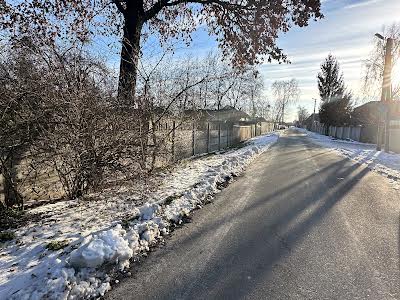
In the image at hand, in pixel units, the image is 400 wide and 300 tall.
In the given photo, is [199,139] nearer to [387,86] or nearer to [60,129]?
[60,129]

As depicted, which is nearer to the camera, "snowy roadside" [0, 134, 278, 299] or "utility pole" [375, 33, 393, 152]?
"snowy roadside" [0, 134, 278, 299]

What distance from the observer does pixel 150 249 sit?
429 centimetres

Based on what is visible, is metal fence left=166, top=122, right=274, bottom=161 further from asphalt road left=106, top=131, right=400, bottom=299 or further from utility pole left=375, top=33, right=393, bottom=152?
utility pole left=375, top=33, right=393, bottom=152

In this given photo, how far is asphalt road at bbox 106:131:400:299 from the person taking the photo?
3297 millimetres

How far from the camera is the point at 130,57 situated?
8.76 metres

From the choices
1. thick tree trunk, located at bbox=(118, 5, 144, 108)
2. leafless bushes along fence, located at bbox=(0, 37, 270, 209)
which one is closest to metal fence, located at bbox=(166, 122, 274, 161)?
thick tree trunk, located at bbox=(118, 5, 144, 108)

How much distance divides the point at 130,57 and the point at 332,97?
45748mm

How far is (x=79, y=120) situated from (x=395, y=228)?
19.2 ft

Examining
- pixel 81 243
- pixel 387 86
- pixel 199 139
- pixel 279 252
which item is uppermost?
pixel 387 86

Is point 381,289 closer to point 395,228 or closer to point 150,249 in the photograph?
point 395,228

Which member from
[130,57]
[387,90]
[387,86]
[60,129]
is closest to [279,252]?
[60,129]

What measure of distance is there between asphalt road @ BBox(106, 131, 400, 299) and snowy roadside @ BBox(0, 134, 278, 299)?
0.29 meters

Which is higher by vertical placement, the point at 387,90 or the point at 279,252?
the point at 387,90

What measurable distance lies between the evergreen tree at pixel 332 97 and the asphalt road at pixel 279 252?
4154cm
